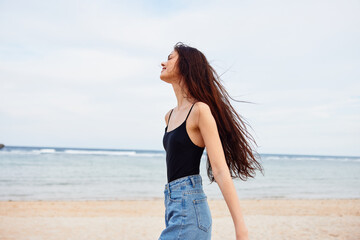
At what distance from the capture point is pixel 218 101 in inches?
78.9

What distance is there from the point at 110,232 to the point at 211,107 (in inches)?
264

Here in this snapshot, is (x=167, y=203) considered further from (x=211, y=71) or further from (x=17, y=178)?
(x=17, y=178)

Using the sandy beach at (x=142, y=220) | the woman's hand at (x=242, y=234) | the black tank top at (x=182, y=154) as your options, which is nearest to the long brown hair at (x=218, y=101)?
the black tank top at (x=182, y=154)

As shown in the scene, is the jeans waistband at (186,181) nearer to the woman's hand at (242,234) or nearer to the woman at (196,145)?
the woman at (196,145)

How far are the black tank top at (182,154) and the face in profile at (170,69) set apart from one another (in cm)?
31

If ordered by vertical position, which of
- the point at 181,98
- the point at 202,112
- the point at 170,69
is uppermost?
the point at 170,69

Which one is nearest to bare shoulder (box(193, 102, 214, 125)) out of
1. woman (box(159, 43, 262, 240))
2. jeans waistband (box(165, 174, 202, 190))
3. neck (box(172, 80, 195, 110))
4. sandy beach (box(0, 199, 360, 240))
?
woman (box(159, 43, 262, 240))

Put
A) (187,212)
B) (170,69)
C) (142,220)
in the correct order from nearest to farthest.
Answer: (187,212), (170,69), (142,220)

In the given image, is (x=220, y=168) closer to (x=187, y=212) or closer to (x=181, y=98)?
(x=187, y=212)

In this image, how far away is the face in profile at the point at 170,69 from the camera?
82.7 inches

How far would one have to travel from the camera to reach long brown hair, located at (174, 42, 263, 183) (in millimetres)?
2004

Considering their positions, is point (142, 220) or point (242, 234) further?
point (142, 220)

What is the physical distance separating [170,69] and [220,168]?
26.3 inches

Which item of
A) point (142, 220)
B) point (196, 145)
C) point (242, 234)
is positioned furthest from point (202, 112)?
point (142, 220)
